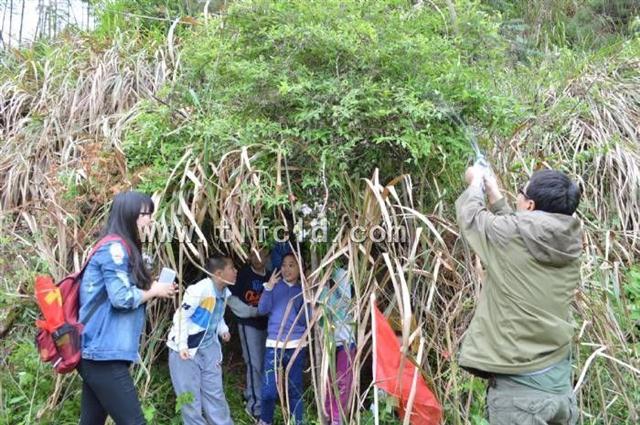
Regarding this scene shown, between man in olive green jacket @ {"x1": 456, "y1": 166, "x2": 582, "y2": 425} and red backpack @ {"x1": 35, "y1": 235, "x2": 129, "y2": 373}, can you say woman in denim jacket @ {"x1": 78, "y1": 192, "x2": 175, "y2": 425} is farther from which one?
man in olive green jacket @ {"x1": 456, "y1": 166, "x2": 582, "y2": 425}

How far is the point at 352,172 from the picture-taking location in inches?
164

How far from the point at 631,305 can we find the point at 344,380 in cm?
200

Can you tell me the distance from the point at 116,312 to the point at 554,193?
209cm

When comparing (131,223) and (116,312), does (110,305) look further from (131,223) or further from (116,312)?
(131,223)

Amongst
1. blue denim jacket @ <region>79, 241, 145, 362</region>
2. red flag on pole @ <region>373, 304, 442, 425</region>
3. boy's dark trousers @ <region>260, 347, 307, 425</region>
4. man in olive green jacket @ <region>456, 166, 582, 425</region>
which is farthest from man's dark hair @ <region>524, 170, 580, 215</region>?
boy's dark trousers @ <region>260, 347, 307, 425</region>

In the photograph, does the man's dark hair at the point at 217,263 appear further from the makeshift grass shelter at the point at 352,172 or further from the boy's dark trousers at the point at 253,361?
the boy's dark trousers at the point at 253,361

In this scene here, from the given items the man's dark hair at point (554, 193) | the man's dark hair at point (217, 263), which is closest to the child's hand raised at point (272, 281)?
the man's dark hair at point (217, 263)

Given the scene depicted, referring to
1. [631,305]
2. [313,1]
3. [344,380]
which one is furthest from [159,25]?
[631,305]

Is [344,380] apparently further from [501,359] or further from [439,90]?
[439,90]

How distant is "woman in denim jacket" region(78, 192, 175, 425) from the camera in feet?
10.7

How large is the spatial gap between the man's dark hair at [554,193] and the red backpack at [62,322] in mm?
1918

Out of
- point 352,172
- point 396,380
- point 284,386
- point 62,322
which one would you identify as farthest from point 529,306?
point 62,322

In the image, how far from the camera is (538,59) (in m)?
7.34

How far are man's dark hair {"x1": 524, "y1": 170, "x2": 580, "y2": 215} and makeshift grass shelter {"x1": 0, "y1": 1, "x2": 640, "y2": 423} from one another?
0.82 m
